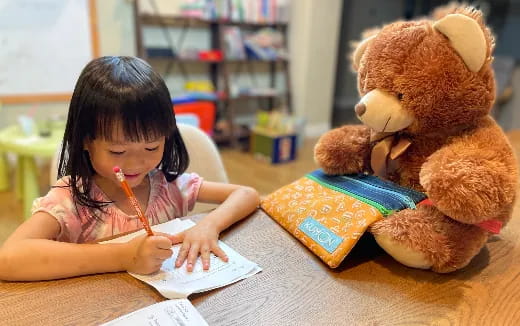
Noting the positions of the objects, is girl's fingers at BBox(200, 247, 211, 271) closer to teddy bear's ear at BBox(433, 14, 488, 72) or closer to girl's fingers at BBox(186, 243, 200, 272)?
girl's fingers at BBox(186, 243, 200, 272)

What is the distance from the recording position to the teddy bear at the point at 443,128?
0.61 m

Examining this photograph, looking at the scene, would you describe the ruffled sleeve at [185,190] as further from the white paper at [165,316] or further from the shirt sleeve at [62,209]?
the white paper at [165,316]

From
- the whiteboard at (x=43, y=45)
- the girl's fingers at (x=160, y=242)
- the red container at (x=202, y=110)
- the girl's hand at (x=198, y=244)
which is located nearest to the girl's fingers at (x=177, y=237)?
the girl's hand at (x=198, y=244)

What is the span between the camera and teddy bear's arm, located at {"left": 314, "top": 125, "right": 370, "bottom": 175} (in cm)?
83

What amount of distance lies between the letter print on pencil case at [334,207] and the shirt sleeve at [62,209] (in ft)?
1.23

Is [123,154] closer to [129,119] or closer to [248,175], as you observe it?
[129,119]

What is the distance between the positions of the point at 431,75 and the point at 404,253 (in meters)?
0.29

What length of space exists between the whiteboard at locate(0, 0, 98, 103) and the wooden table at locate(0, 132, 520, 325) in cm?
239

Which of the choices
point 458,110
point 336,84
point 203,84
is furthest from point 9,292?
point 336,84

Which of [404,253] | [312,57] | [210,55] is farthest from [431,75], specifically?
[312,57]

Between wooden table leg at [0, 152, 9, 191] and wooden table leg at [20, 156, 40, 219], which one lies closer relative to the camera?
wooden table leg at [20, 156, 40, 219]

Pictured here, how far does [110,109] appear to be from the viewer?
681mm

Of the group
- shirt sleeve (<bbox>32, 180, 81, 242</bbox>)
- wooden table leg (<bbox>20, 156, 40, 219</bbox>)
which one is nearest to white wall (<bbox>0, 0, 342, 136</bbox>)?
wooden table leg (<bbox>20, 156, 40, 219</bbox>)

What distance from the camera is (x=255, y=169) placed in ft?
9.77
